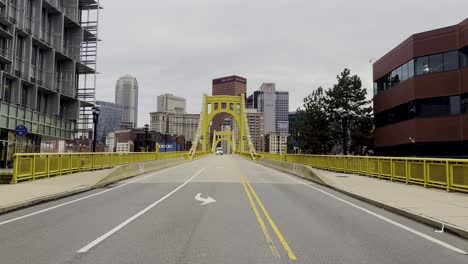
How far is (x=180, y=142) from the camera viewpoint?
14975 centimetres

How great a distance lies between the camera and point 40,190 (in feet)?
52.1

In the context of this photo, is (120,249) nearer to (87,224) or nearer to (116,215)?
(87,224)

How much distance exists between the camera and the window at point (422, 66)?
44125 millimetres

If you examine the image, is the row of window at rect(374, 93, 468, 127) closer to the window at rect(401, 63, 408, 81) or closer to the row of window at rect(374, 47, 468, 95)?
the row of window at rect(374, 47, 468, 95)

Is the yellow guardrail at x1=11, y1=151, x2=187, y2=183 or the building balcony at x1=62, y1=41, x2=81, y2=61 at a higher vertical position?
the building balcony at x1=62, y1=41, x2=81, y2=61

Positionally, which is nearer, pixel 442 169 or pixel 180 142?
pixel 442 169

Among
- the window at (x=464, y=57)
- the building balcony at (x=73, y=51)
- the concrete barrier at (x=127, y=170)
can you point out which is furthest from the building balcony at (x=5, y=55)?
the window at (x=464, y=57)

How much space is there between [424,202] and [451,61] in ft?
112

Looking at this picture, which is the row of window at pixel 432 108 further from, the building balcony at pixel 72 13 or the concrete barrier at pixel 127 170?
the building balcony at pixel 72 13

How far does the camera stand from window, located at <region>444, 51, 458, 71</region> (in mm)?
41625

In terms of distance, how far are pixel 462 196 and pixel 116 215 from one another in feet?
38.2

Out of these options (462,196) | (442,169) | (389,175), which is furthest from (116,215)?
(389,175)

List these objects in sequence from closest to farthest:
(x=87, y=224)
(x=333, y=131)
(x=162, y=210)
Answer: (x=87, y=224) < (x=162, y=210) < (x=333, y=131)

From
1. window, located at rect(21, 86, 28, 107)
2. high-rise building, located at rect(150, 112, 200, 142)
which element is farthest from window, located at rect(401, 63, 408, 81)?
high-rise building, located at rect(150, 112, 200, 142)
